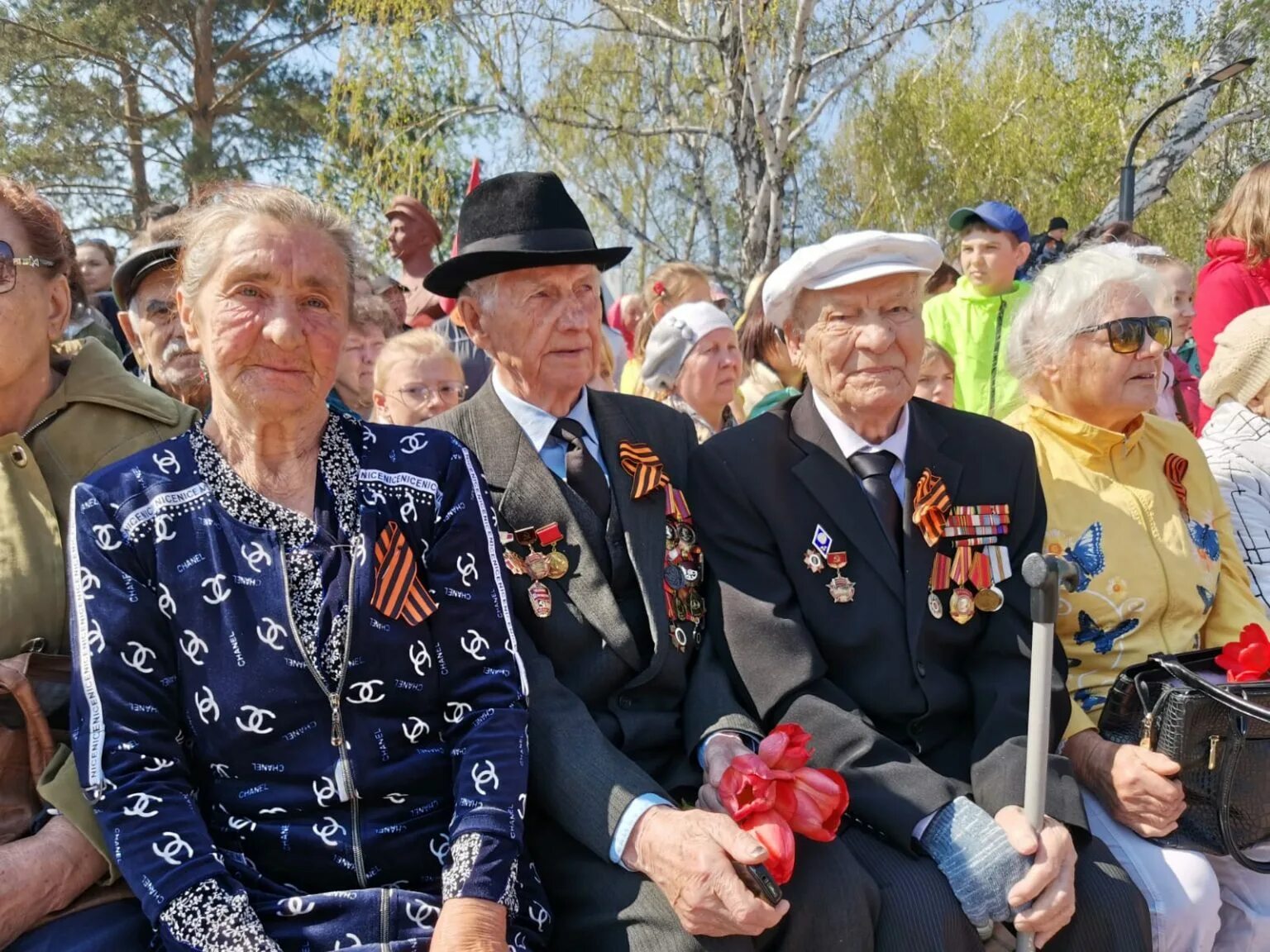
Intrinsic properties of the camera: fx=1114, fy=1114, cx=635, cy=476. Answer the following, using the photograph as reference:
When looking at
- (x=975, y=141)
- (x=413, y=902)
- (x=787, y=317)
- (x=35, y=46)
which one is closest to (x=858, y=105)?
(x=975, y=141)

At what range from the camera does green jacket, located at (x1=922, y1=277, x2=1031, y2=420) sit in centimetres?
614

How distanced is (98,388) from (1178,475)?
9.92 ft

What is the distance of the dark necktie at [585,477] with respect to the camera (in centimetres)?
284

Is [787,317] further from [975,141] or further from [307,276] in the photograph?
[975,141]

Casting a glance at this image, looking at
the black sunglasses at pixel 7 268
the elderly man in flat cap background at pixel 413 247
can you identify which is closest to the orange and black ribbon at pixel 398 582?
the black sunglasses at pixel 7 268

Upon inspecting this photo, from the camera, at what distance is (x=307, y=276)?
242 centimetres

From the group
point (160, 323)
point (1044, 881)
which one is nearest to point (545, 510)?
point (1044, 881)

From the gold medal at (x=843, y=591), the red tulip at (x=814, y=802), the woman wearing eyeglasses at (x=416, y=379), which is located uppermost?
the woman wearing eyeglasses at (x=416, y=379)

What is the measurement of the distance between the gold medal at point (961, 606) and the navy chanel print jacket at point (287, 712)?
1.15 metres

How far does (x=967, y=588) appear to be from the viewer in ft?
9.45

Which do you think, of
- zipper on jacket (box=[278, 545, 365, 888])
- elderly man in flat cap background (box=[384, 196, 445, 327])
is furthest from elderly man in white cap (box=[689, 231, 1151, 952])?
elderly man in flat cap background (box=[384, 196, 445, 327])

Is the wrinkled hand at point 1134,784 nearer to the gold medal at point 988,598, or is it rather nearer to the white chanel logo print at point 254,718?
the gold medal at point 988,598

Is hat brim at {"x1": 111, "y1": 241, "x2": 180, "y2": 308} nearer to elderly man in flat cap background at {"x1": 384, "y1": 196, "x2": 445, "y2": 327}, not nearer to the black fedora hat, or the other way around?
the black fedora hat

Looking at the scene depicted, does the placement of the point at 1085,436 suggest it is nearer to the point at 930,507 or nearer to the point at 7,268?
the point at 930,507
